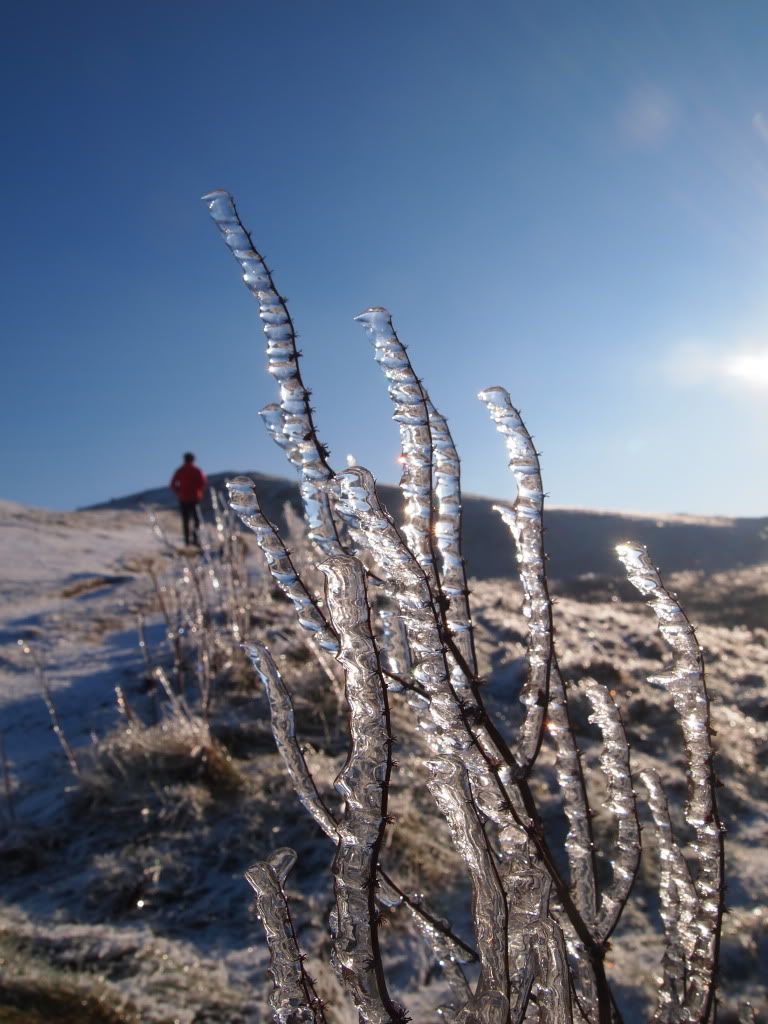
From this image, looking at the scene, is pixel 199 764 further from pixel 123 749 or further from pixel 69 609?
pixel 69 609

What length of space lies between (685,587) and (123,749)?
11.6m

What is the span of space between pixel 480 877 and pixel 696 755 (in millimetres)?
568

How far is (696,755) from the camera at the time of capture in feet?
4.47

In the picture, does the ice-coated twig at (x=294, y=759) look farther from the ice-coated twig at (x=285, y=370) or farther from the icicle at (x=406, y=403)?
the icicle at (x=406, y=403)

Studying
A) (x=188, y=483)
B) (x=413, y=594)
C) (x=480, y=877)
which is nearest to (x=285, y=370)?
(x=413, y=594)

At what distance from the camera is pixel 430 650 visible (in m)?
1.08

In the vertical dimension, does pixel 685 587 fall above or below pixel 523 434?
below

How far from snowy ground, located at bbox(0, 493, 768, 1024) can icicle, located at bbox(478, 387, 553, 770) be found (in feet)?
4.63

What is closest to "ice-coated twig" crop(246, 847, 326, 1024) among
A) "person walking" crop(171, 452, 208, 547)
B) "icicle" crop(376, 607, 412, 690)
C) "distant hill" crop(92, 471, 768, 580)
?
"icicle" crop(376, 607, 412, 690)

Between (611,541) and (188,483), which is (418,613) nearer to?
(188,483)

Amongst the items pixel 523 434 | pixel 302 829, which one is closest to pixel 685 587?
pixel 302 829

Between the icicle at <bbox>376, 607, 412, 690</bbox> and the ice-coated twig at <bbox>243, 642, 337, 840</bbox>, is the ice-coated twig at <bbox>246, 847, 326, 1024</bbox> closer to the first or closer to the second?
the ice-coated twig at <bbox>243, 642, 337, 840</bbox>

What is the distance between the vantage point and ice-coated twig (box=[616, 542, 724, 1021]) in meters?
1.33

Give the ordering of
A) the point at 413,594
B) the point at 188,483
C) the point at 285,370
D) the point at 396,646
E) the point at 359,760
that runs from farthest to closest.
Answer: the point at 188,483 → the point at 396,646 → the point at 285,370 → the point at 413,594 → the point at 359,760
